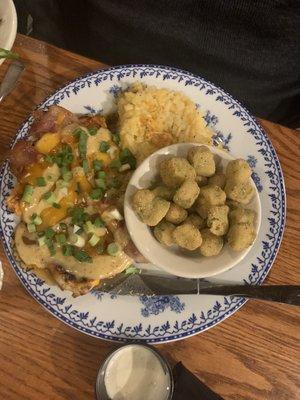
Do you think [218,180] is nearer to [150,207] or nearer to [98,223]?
[150,207]

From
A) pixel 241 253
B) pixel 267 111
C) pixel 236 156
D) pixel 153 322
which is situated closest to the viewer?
pixel 241 253

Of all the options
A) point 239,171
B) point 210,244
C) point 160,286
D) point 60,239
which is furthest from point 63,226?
point 239,171

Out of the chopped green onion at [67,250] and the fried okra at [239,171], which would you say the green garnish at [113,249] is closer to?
the chopped green onion at [67,250]

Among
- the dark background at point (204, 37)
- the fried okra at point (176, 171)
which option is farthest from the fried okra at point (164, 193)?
the dark background at point (204, 37)

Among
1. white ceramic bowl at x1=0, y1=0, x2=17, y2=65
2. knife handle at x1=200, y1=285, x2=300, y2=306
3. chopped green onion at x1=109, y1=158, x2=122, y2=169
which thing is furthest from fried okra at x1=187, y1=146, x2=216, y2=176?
white ceramic bowl at x1=0, y1=0, x2=17, y2=65

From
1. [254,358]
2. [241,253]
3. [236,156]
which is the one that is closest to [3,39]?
[236,156]

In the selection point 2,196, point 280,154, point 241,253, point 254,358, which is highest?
point 280,154

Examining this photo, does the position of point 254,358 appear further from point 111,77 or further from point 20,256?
point 111,77
